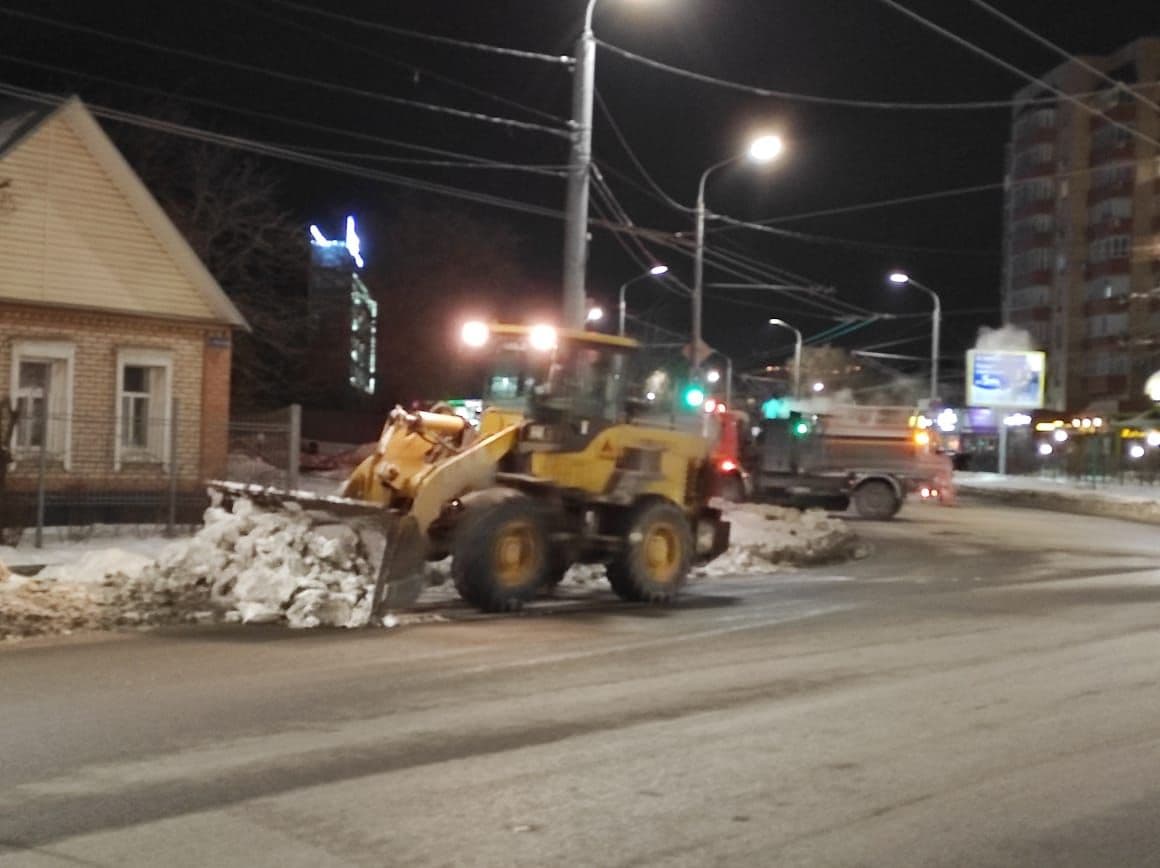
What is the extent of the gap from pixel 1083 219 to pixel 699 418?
77853 mm

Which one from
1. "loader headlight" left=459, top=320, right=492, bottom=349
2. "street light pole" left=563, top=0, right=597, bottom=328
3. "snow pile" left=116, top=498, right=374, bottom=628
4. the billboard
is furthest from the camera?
the billboard

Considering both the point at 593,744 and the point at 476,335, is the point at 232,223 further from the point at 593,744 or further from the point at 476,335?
the point at 593,744

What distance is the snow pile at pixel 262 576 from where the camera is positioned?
13.8m

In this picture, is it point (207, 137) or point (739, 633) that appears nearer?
point (739, 633)

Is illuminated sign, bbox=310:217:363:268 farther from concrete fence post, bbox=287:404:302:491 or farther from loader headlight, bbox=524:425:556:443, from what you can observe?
loader headlight, bbox=524:425:556:443

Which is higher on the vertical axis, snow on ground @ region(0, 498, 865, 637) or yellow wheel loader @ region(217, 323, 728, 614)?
yellow wheel loader @ region(217, 323, 728, 614)

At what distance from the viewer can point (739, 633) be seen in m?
13.8

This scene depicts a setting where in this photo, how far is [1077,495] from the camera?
47.1m

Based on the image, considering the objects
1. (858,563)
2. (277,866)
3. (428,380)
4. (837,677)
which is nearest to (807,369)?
(428,380)

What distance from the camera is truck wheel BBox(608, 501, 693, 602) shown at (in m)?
16.0

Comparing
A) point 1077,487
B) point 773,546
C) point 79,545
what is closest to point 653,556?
point 773,546

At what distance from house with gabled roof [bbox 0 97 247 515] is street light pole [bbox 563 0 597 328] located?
19.6 ft

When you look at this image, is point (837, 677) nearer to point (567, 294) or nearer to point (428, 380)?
point (567, 294)

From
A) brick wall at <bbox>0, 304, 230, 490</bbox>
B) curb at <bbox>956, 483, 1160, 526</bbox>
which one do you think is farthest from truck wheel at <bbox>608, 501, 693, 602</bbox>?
A: curb at <bbox>956, 483, 1160, 526</bbox>
